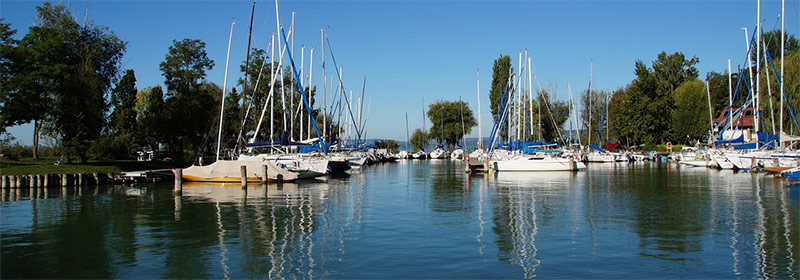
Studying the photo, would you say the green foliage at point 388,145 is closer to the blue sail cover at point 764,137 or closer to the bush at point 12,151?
the bush at point 12,151

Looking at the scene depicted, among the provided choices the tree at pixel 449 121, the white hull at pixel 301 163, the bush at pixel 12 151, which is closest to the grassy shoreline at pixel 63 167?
the bush at pixel 12 151

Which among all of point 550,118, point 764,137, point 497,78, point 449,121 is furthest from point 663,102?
point 449,121

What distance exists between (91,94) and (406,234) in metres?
36.1

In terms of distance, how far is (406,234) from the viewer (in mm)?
19250

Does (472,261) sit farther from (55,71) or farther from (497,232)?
(55,71)

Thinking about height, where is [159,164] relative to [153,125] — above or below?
below

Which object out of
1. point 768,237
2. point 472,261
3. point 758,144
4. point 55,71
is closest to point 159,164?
point 55,71

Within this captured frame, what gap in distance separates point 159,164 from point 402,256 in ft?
140

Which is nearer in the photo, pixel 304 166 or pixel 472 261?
pixel 472 261

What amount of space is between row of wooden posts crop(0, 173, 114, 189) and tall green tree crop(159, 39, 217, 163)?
17.7 meters

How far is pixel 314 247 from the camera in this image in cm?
1717

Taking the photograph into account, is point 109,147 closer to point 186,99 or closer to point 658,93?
point 186,99

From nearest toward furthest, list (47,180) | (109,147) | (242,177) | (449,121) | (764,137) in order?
(242,177)
(47,180)
(109,147)
(764,137)
(449,121)

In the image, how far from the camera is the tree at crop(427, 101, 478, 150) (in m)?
117
